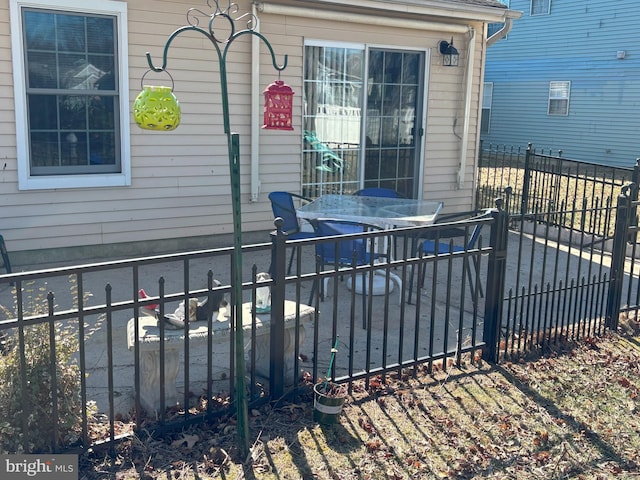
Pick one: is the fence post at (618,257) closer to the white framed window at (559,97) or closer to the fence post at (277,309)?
the fence post at (277,309)

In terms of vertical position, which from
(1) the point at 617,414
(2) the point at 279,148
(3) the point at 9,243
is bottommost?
(1) the point at 617,414

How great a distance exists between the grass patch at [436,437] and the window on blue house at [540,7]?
1913cm

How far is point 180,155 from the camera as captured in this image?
774 cm

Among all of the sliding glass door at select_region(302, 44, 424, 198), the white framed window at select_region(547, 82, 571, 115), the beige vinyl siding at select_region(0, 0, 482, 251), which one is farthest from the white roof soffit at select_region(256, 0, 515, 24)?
the white framed window at select_region(547, 82, 571, 115)

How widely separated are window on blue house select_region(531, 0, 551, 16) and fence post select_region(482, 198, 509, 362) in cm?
1872

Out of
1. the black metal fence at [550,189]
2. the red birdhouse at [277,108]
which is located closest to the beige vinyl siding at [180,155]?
the red birdhouse at [277,108]

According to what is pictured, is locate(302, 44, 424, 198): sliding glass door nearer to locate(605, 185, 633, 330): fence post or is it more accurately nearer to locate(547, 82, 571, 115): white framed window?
locate(605, 185, 633, 330): fence post

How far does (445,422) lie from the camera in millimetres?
4008

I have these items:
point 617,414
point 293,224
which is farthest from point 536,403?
point 293,224

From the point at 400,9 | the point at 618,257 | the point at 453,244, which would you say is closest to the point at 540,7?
the point at 400,9

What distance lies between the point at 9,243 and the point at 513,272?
17.7 ft

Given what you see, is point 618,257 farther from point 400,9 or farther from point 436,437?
point 400,9

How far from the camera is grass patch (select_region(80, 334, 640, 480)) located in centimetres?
347

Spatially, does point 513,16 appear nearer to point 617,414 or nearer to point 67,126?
point 67,126
